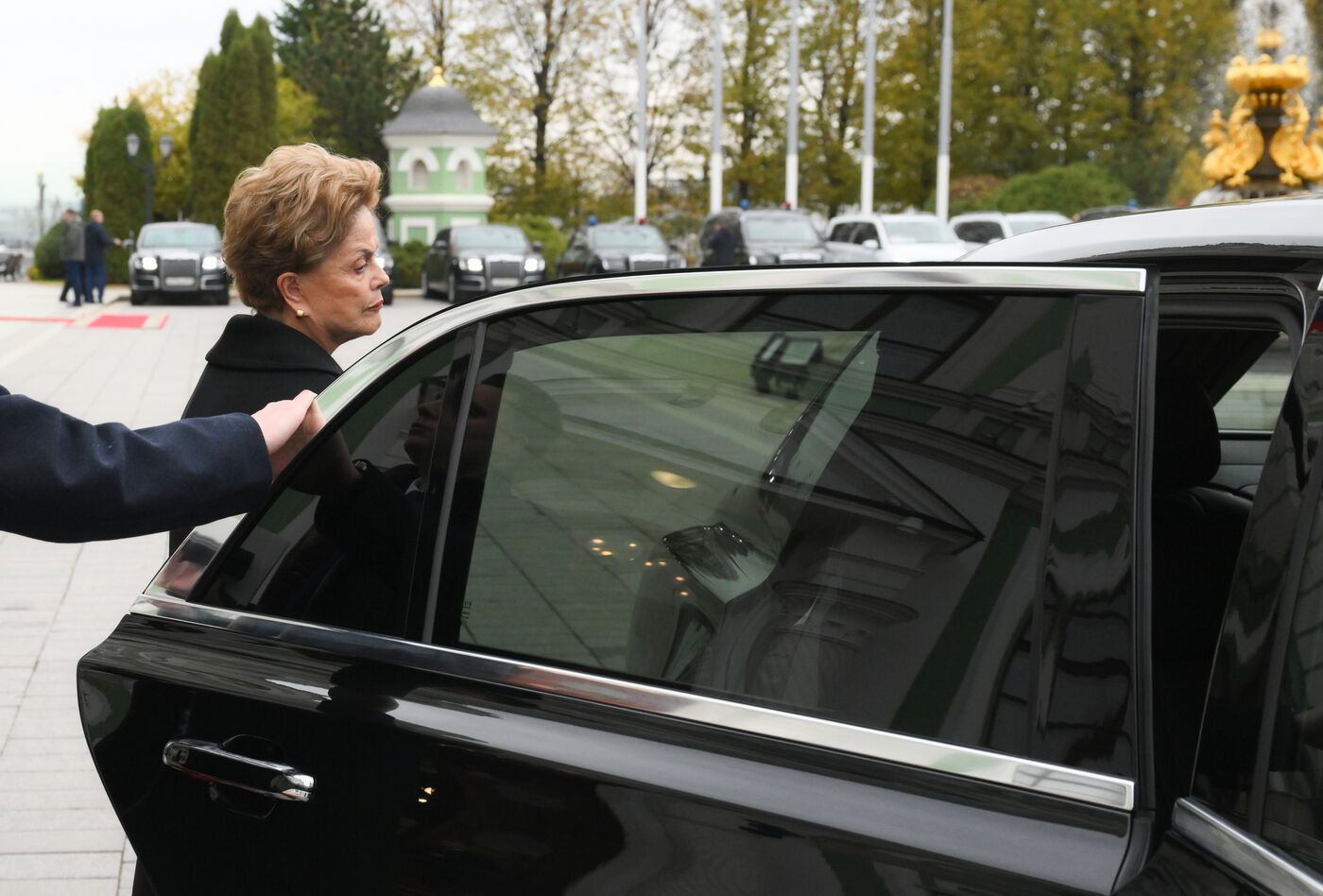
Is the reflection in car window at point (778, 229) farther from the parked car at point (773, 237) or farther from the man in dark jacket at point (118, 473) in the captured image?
the man in dark jacket at point (118, 473)

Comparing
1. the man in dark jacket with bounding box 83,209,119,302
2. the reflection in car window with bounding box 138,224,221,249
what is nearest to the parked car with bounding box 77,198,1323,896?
the man in dark jacket with bounding box 83,209,119,302

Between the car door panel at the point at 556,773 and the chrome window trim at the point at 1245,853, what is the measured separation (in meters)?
0.06

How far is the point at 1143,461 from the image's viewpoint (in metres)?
1.61

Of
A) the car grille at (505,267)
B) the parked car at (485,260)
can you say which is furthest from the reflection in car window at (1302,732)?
the car grille at (505,267)

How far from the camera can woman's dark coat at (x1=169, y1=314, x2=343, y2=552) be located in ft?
8.85

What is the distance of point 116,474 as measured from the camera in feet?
5.78

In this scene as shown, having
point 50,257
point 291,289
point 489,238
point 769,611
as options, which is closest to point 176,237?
point 489,238

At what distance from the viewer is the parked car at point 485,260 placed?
111ft

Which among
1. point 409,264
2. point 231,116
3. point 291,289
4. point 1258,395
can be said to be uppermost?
point 231,116

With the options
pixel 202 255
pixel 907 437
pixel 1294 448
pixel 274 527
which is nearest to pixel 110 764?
pixel 274 527

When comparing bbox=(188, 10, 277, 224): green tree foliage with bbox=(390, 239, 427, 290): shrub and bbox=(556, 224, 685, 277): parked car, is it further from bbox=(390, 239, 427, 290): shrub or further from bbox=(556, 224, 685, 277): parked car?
bbox=(556, 224, 685, 277): parked car

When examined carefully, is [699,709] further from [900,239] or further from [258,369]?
[900,239]

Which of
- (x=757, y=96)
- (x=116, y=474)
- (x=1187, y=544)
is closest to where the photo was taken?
(x=116, y=474)

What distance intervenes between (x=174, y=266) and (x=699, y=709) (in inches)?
1277
